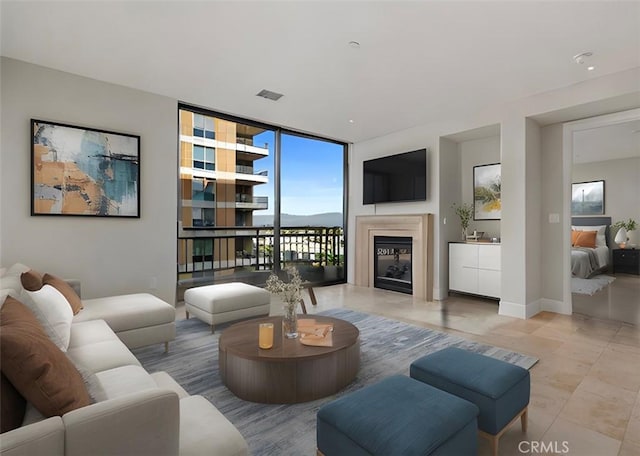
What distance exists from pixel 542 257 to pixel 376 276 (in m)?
2.44

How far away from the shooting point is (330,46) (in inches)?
115

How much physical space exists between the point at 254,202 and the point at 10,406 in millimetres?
4372

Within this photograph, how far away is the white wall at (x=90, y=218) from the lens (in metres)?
3.22

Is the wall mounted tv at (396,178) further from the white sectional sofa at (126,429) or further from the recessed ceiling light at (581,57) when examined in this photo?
the white sectional sofa at (126,429)

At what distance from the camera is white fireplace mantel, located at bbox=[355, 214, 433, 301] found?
503cm

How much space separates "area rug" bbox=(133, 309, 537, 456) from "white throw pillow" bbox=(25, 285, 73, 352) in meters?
0.77

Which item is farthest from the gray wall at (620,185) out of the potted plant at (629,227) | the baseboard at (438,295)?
the baseboard at (438,295)

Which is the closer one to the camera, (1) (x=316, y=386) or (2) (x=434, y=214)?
(1) (x=316, y=386)

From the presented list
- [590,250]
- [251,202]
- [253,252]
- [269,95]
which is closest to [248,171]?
[251,202]

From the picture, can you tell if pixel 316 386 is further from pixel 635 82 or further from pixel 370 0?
pixel 635 82

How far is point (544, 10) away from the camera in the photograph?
242cm

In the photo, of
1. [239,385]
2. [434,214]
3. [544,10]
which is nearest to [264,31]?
[544,10]

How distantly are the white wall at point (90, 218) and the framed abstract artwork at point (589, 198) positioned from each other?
7.79 m

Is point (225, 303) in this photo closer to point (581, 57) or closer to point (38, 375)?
point (38, 375)
